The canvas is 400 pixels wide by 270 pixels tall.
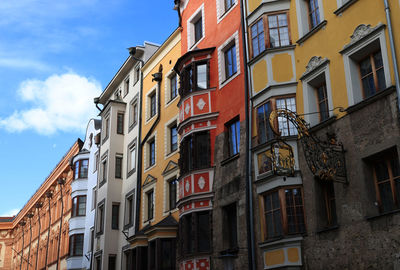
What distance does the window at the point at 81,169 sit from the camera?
44.1 meters

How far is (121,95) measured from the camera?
38.0 m

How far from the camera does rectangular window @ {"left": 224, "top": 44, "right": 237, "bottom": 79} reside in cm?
2306

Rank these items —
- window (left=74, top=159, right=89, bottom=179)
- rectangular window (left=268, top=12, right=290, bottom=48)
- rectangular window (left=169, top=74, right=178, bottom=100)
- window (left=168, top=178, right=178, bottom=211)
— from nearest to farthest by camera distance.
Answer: rectangular window (left=268, top=12, right=290, bottom=48) < window (left=168, top=178, right=178, bottom=211) < rectangular window (left=169, top=74, right=178, bottom=100) < window (left=74, top=159, right=89, bottom=179)

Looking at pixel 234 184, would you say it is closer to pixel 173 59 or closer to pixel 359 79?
pixel 359 79

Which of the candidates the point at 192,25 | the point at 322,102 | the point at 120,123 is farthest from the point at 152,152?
the point at 322,102

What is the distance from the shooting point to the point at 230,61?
924 inches

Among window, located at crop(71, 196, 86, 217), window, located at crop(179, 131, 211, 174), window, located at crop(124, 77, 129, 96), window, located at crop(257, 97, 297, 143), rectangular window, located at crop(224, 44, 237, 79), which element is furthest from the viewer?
window, located at crop(71, 196, 86, 217)

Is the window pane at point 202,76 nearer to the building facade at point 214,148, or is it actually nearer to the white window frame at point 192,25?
Result: the building facade at point 214,148

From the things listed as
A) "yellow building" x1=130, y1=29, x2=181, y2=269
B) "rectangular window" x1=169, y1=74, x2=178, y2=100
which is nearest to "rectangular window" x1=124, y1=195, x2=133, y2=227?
"yellow building" x1=130, y1=29, x2=181, y2=269

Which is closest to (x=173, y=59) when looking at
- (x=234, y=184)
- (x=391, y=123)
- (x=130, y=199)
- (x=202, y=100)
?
(x=202, y=100)

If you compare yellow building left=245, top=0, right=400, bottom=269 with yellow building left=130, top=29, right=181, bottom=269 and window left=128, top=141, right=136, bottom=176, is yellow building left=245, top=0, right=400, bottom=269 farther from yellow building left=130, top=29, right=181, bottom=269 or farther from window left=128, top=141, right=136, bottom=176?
window left=128, top=141, right=136, bottom=176

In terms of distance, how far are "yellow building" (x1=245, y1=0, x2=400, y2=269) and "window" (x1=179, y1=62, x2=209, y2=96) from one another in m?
4.02

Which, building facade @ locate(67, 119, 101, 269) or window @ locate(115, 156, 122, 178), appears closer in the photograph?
window @ locate(115, 156, 122, 178)

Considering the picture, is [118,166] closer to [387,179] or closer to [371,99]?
[371,99]
